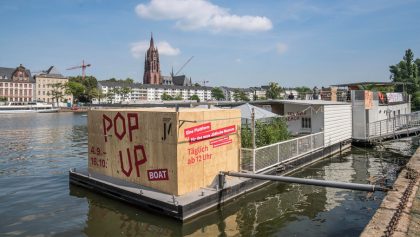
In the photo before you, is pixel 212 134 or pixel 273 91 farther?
pixel 273 91

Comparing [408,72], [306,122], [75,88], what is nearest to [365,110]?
[306,122]

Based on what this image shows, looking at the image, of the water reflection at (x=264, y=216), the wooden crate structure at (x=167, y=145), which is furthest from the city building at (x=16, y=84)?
the water reflection at (x=264, y=216)

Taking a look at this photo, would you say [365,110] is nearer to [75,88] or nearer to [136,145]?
[136,145]

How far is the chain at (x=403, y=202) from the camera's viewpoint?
8595 mm

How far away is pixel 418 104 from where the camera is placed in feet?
193

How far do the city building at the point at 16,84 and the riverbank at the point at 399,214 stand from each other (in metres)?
169

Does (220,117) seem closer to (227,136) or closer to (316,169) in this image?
(227,136)

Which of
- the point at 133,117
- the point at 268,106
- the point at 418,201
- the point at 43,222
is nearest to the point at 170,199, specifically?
the point at 133,117

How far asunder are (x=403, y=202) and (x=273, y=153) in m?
6.83

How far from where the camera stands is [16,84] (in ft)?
517

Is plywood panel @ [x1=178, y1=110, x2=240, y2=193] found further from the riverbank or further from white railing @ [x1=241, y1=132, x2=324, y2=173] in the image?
the riverbank

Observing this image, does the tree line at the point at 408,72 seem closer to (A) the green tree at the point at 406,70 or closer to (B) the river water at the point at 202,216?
(A) the green tree at the point at 406,70

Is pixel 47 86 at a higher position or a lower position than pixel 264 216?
higher

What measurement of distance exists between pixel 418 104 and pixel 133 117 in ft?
196
